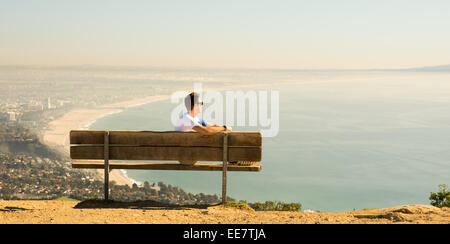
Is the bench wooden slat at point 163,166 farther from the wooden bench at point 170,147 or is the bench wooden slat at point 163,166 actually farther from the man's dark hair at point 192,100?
the man's dark hair at point 192,100

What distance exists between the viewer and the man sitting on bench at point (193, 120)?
718cm

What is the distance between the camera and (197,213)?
6.37 m

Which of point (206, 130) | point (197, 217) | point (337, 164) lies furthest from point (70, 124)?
point (197, 217)

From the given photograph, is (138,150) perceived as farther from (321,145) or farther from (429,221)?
(321,145)

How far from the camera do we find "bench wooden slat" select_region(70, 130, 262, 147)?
7180mm

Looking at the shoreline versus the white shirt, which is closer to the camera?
the white shirt

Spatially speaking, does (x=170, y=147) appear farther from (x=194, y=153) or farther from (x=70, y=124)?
(x=70, y=124)

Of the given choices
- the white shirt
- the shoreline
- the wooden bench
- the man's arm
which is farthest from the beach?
the man's arm

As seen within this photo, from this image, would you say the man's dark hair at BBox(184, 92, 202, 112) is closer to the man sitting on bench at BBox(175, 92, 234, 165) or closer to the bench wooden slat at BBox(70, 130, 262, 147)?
the man sitting on bench at BBox(175, 92, 234, 165)

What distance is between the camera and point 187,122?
7.28 m

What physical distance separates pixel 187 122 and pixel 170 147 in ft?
1.68

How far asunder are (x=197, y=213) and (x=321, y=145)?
402 ft

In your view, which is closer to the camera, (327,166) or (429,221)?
(429,221)
